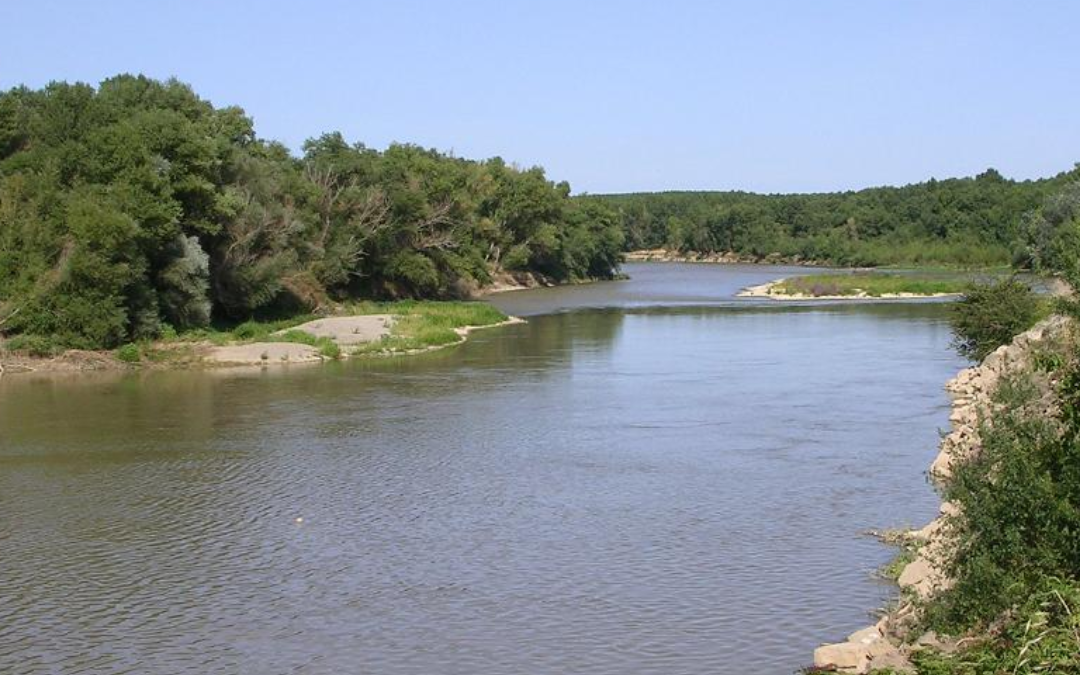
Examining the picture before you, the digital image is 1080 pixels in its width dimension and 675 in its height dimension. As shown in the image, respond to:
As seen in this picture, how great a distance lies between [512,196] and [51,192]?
195 feet

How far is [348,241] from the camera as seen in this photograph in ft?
220

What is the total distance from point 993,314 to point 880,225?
115 metres

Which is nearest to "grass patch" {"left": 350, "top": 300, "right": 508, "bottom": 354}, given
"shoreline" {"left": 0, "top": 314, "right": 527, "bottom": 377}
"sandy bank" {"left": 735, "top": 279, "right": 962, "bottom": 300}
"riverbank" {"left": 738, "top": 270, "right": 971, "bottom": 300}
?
"shoreline" {"left": 0, "top": 314, "right": 527, "bottom": 377}

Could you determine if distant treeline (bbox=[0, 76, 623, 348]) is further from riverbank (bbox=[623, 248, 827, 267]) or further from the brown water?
riverbank (bbox=[623, 248, 827, 267])

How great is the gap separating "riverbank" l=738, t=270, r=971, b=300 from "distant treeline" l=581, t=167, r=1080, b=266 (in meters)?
15.6

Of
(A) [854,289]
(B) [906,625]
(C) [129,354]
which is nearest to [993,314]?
(B) [906,625]

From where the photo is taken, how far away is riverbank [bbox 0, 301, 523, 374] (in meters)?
42.4

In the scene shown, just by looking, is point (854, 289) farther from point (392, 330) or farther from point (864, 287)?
point (392, 330)

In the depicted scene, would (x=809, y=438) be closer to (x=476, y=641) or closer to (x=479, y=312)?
(x=476, y=641)

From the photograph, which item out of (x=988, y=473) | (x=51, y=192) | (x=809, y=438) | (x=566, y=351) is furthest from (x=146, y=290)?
(x=988, y=473)

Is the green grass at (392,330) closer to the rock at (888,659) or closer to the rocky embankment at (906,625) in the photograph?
the rocky embankment at (906,625)

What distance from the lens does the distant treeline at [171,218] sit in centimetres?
4250

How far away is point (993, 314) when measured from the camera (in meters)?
37.6

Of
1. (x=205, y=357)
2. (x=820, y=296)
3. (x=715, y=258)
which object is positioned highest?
(x=715, y=258)
